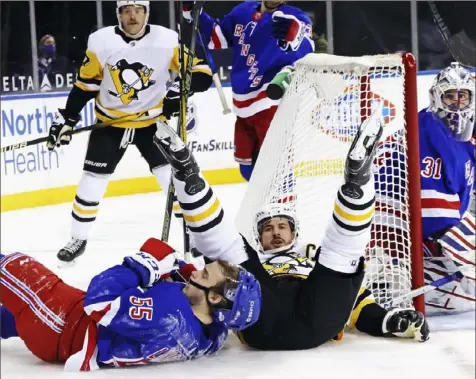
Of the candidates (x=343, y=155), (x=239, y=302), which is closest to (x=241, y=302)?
(x=239, y=302)

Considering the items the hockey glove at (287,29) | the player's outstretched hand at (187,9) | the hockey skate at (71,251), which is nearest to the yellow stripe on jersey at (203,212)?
the player's outstretched hand at (187,9)

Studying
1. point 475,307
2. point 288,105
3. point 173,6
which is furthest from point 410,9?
point 475,307

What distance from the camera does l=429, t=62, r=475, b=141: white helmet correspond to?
9.07 feet

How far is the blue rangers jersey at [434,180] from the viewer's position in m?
2.73

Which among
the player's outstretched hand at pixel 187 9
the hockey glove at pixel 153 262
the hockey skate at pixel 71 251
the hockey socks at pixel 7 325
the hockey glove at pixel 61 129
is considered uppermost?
the player's outstretched hand at pixel 187 9

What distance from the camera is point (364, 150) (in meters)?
2.13

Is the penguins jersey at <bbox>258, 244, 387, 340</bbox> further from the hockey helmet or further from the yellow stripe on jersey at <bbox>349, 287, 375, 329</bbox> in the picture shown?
the hockey helmet

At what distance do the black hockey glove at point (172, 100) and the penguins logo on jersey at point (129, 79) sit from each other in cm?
7

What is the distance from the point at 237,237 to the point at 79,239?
4.71ft

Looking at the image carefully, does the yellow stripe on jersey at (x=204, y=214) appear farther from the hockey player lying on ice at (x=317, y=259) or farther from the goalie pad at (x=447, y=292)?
the goalie pad at (x=447, y=292)

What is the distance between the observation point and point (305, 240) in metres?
3.01

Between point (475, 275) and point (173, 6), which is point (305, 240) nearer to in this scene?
point (475, 275)

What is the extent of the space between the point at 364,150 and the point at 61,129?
4.87ft

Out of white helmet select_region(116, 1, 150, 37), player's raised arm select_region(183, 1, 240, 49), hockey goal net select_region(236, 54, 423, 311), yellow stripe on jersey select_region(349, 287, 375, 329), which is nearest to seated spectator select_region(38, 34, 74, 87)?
player's raised arm select_region(183, 1, 240, 49)
